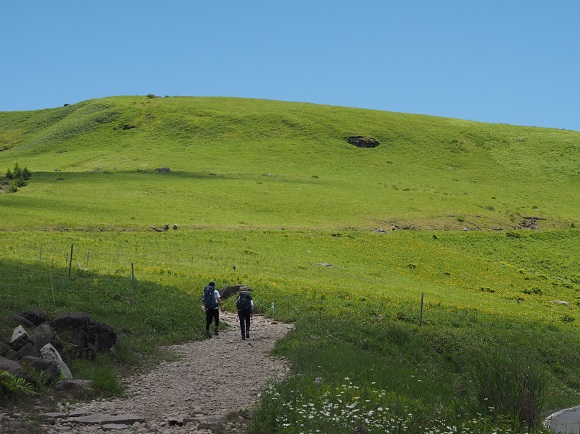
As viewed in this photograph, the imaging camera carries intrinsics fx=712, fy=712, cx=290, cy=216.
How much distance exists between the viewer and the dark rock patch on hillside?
131m

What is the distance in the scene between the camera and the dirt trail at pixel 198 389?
14.8 metres

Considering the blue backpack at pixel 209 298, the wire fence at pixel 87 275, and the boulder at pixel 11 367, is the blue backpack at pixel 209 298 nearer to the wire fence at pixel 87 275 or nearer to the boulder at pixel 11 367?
the wire fence at pixel 87 275

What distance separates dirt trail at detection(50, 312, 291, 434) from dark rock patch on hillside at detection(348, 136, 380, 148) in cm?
A: 10656

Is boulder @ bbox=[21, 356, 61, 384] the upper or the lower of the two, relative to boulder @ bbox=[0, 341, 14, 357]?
lower

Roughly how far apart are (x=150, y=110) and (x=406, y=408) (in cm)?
14349

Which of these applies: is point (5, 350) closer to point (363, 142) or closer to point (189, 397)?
point (189, 397)

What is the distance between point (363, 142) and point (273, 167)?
88.8 ft

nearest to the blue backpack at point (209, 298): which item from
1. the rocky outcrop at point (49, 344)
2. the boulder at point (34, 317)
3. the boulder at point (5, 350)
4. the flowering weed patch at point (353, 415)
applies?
the rocky outcrop at point (49, 344)

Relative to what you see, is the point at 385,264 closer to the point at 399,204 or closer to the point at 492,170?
the point at 399,204

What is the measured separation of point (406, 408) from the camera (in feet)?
49.8

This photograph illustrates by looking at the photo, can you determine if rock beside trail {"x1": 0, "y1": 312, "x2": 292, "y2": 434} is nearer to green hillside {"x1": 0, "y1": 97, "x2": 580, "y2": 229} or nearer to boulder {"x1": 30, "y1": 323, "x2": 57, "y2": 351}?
boulder {"x1": 30, "y1": 323, "x2": 57, "y2": 351}

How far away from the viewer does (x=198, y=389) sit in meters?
18.3

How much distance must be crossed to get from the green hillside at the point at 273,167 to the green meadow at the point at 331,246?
23.9 inches

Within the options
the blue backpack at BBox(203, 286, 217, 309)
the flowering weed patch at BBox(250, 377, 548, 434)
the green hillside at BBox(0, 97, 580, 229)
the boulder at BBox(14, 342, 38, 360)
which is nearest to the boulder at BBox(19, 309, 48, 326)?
the boulder at BBox(14, 342, 38, 360)
